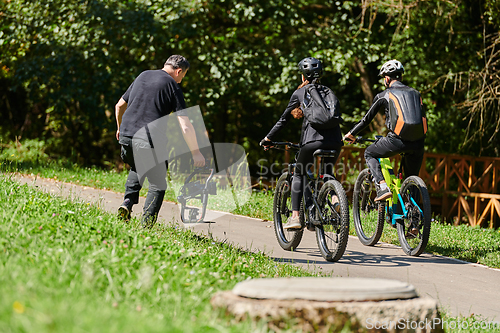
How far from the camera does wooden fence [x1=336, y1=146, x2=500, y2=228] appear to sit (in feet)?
41.1

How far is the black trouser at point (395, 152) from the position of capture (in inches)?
222

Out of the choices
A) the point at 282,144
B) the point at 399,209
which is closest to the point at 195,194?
the point at 282,144

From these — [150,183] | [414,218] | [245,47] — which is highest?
[245,47]

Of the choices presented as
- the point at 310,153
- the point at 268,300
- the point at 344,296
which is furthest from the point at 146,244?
the point at 310,153

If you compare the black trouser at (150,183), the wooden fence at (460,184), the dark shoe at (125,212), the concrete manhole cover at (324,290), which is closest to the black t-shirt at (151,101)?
the black trouser at (150,183)

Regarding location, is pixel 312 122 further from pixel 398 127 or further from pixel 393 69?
pixel 393 69

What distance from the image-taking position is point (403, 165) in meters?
5.98

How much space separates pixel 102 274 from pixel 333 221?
2676 millimetres

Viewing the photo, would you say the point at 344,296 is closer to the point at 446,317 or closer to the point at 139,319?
the point at 139,319

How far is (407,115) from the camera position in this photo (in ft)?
18.0

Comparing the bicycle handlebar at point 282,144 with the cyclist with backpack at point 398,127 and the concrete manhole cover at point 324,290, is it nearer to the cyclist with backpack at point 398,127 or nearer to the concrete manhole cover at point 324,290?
the cyclist with backpack at point 398,127

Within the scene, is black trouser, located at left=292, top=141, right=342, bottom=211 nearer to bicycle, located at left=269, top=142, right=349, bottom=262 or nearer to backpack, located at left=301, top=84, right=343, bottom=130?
bicycle, located at left=269, top=142, right=349, bottom=262

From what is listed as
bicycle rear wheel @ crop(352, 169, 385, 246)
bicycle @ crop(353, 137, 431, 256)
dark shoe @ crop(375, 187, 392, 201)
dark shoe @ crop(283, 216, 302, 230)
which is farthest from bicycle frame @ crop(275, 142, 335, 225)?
bicycle rear wheel @ crop(352, 169, 385, 246)

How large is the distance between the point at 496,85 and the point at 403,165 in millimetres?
6411
